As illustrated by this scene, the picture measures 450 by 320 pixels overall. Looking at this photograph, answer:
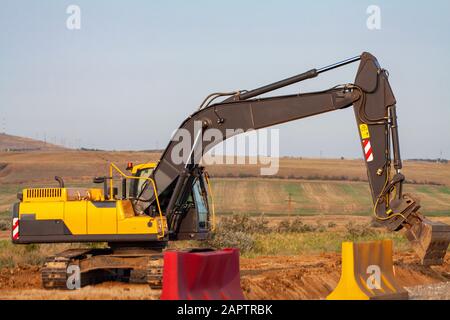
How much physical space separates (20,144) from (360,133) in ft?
402

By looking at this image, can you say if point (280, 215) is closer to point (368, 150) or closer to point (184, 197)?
point (184, 197)

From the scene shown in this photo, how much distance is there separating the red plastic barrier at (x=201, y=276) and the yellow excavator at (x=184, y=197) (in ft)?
12.6

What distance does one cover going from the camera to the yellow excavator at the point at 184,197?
1678 centimetres

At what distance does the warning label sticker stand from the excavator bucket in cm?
202

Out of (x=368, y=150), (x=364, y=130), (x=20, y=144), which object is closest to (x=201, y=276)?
(x=368, y=150)

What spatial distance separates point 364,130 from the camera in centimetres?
1723

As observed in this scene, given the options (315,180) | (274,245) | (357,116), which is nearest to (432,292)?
(357,116)

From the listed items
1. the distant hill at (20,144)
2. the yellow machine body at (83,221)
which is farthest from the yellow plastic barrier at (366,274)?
the distant hill at (20,144)

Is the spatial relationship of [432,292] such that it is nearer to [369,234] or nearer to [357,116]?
[357,116]

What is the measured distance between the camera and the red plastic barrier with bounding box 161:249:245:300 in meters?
12.3

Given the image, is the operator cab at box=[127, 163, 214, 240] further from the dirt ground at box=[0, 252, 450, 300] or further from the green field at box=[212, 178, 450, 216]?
the green field at box=[212, 178, 450, 216]

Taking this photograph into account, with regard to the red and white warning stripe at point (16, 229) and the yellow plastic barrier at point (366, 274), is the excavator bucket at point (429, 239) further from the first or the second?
the red and white warning stripe at point (16, 229)

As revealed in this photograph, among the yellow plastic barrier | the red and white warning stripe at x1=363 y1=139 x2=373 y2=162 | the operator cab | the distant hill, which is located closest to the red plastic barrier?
the yellow plastic barrier

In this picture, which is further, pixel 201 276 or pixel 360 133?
pixel 360 133
